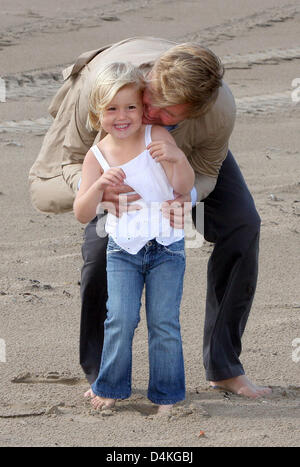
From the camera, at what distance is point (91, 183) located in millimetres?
2912

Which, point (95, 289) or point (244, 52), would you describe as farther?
point (244, 52)

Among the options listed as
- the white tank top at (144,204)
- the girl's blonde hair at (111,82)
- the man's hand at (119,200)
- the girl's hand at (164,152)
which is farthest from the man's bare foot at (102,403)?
the girl's blonde hair at (111,82)

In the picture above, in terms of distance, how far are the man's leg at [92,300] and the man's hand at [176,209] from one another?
1.04 ft

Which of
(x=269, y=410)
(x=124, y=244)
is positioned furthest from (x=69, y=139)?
(x=269, y=410)

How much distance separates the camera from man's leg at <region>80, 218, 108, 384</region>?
3.13 metres

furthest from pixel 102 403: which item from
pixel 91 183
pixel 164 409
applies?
pixel 91 183

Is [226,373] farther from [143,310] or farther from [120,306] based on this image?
[143,310]

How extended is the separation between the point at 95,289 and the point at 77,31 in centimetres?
797

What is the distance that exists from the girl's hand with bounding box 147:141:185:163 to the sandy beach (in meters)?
0.96

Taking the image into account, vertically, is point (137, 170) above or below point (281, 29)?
below

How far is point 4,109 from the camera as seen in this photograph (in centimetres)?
786

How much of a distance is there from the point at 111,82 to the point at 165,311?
2.70ft

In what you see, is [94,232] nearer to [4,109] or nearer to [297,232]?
[297,232]
